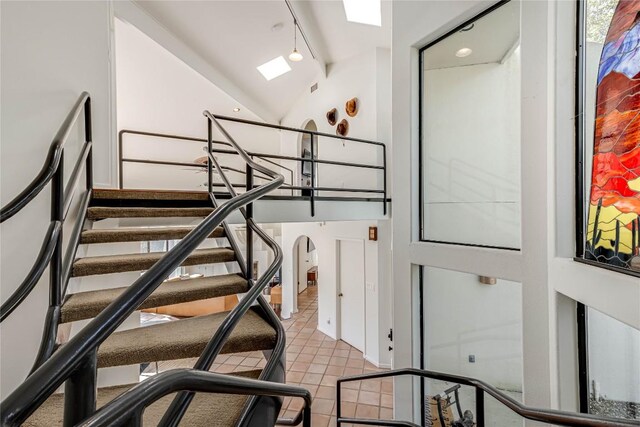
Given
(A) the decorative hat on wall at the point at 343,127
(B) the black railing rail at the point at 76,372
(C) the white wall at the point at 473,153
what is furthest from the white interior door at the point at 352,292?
(B) the black railing rail at the point at 76,372

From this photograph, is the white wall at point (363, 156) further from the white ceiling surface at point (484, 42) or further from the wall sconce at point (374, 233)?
the white ceiling surface at point (484, 42)

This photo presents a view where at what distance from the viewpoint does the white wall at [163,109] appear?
4.17 m

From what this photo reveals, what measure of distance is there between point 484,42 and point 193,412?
10.0 ft

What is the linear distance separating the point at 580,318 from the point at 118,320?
83.2 inches

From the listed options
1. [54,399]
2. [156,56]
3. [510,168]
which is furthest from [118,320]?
[156,56]

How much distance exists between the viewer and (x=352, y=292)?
5.76 m

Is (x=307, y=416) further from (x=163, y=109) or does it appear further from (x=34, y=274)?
(x=163, y=109)

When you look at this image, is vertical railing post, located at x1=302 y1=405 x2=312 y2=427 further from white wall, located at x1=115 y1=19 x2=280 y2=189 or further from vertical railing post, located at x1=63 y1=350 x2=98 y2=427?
white wall, located at x1=115 y1=19 x2=280 y2=189

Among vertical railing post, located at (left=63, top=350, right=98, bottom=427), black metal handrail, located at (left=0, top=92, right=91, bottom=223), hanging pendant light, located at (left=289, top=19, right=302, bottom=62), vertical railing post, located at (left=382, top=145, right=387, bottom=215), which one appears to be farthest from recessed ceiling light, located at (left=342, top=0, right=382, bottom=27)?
vertical railing post, located at (left=63, top=350, right=98, bottom=427)

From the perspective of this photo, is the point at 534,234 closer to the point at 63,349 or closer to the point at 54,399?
the point at 63,349

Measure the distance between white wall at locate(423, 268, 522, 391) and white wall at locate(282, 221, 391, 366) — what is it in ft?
7.16

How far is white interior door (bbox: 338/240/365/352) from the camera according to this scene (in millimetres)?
5526

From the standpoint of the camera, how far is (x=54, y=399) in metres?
1.15

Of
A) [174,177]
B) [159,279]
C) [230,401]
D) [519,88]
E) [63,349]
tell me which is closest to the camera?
[63,349]
